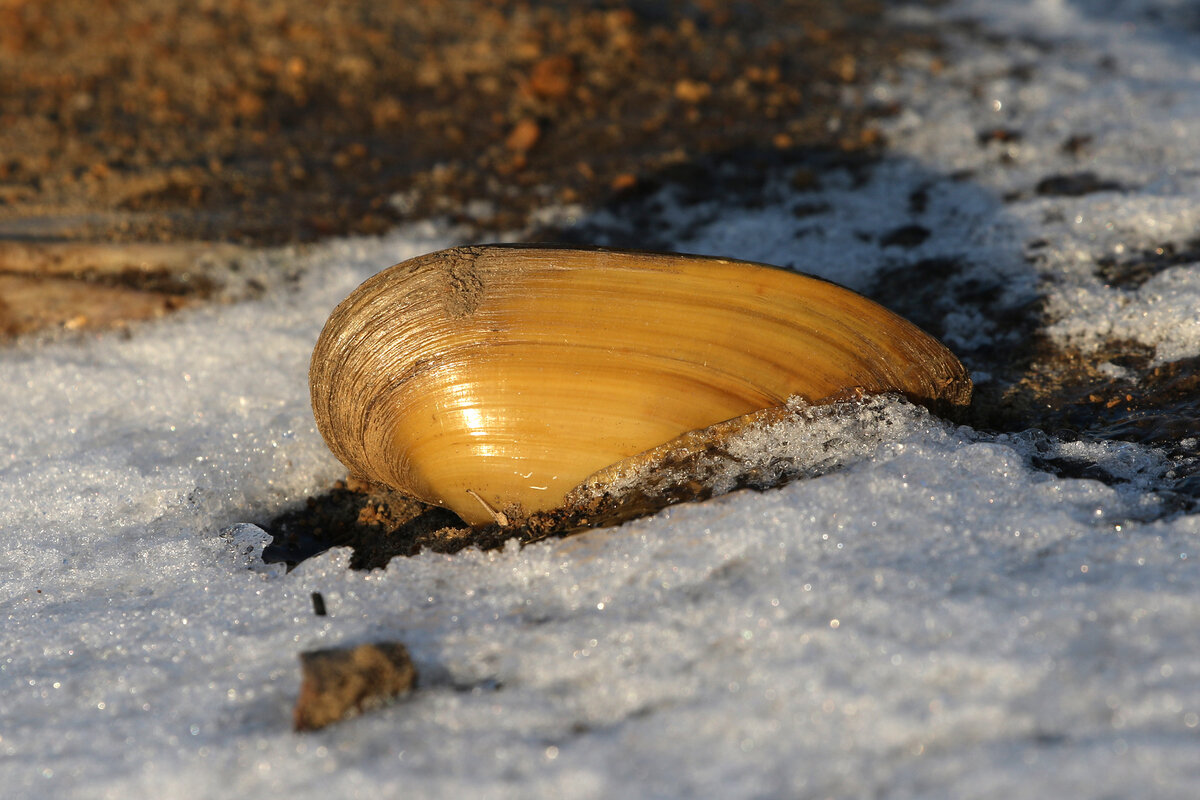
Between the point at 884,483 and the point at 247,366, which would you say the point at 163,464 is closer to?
the point at 247,366

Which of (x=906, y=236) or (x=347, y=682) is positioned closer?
(x=347, y=682)

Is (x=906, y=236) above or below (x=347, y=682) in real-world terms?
above

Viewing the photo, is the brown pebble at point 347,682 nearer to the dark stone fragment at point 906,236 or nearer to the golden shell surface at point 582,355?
the golden shell surface at point 582,355

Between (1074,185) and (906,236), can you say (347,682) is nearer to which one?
(906,236)

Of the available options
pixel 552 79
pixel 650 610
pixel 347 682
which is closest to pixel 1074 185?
pixel 552 79

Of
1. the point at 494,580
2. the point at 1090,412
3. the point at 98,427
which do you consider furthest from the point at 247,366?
the point at 1090,412

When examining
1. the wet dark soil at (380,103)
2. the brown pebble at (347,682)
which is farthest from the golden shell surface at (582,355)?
the wet dark soil at (380,103)

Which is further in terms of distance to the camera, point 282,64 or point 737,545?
point 282,64
